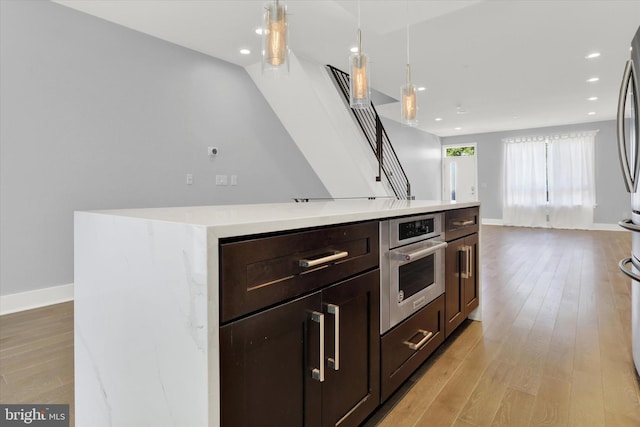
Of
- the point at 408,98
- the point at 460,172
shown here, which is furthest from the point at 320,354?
the point at 460,172

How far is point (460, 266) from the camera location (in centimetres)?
223

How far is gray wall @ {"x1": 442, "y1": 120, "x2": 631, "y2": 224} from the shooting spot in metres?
8.12

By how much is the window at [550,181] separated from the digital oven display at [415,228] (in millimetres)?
8852

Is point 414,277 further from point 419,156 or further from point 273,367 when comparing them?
point 419,156

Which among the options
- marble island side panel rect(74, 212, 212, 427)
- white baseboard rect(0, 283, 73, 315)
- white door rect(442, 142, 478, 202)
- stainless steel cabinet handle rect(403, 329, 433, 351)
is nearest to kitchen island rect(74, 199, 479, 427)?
marble island side panel rect(74, 212, 212, 427)

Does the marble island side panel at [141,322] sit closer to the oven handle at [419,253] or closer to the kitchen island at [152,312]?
the kitchen island at [152,312]

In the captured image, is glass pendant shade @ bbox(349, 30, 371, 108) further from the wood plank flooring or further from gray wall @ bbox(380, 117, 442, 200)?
gray wall @ bbox(380, 117, 442, 200)

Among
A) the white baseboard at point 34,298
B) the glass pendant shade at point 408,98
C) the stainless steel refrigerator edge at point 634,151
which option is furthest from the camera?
the white baseboard at point 34,298

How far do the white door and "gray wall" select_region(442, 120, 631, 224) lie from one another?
13.7 inches

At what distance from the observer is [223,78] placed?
4.40m

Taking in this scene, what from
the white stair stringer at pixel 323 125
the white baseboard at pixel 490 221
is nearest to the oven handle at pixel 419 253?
the white stair stringer at pixel 323 125

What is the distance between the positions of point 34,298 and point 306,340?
123 inches

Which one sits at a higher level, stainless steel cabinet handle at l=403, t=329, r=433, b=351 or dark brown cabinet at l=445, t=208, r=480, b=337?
dark brown cabinet at l=445, t=208, r=480, b=337

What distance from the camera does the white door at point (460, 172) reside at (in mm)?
10255
